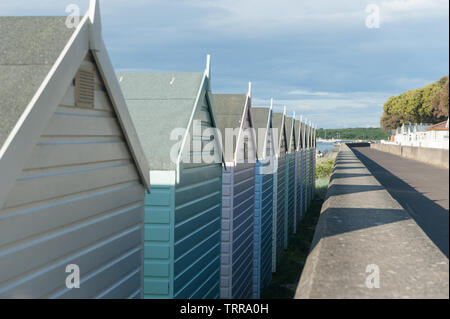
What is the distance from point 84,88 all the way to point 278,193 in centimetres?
1365

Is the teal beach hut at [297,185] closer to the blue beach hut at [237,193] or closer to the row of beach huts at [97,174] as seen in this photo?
the blue beach hut at [237,193]

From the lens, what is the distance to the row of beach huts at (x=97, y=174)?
321 centimetres

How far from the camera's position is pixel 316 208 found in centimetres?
3150

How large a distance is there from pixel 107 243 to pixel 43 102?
1663 millimetres

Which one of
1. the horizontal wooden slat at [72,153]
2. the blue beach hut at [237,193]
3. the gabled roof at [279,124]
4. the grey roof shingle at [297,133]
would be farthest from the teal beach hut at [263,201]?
the grey roof shingle at [297,133]

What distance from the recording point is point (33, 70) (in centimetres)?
337

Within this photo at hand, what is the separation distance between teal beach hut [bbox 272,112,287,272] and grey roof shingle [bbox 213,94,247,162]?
5.50 metres

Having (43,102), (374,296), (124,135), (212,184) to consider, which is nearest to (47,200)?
(43,102)

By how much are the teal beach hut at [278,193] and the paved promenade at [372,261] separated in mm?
7929

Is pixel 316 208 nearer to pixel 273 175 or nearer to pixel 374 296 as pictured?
pixel 273 175

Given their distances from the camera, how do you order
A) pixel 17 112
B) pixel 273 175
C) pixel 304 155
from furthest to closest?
1. pixel 304 155
2. pixel 273 175
3. pixel 17 112

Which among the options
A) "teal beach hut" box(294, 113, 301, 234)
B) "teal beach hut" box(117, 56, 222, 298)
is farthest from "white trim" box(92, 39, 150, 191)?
"teal beach hut" box(294, 113, 301, 234)

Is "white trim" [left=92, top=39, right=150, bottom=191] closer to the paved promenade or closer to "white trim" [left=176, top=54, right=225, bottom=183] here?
"white trim" [left=176, top=54, right=225, bottom=183]

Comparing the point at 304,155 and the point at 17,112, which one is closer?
the point at 17,112
